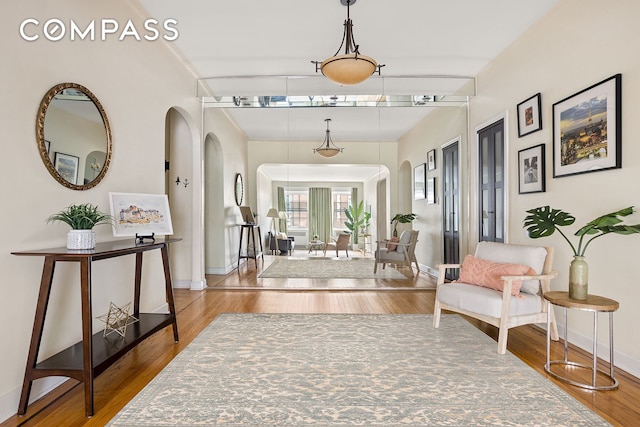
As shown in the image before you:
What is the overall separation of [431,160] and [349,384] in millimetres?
4037

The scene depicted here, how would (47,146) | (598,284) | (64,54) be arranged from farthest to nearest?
1. (598,284)
2. (64,54)
3. (47,146)

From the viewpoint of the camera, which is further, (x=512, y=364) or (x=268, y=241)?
(x=268, y=241)

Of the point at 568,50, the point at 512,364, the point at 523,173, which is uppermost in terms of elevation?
the point at 568,50

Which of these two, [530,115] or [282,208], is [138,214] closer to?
[282,208]

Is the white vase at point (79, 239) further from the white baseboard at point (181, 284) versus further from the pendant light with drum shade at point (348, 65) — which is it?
the white baseboard at point (181, 284)

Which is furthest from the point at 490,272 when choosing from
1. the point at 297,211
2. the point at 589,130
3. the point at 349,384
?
the point at 297,211

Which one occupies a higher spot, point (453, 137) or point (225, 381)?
point (453, 137)

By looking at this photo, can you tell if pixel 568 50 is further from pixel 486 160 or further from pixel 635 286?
pixel 635 286

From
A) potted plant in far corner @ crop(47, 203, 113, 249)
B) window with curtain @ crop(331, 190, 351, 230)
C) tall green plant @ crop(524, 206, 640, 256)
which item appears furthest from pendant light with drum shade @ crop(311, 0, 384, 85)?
window with curtain @ crop(331, 190, 351, 230)

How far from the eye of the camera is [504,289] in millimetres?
2855

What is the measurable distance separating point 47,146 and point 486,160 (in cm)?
457

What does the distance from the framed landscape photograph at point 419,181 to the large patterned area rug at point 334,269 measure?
46.1 inches

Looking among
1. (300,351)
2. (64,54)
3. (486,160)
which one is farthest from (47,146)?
(486,160)

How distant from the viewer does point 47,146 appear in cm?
228
